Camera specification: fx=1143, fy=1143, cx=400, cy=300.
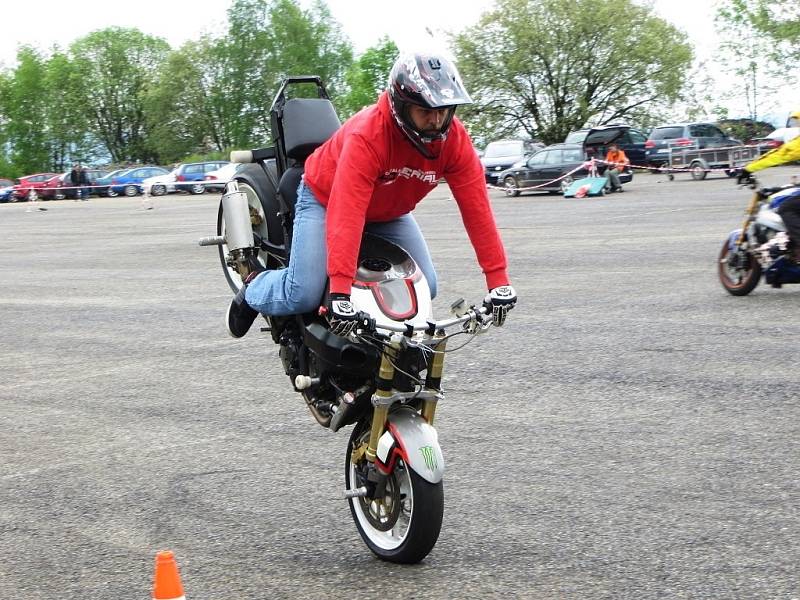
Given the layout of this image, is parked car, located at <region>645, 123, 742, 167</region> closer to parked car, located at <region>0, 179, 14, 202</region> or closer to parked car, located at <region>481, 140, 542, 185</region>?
parked car, located at <region>481, 140, 542, 185</region>

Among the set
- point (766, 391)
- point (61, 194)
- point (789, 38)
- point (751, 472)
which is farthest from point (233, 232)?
point (789, 38)

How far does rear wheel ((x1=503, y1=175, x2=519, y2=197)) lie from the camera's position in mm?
35031

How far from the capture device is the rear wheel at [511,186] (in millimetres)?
35031

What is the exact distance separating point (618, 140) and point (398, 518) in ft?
117

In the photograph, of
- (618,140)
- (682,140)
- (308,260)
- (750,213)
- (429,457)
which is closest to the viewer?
(429,457)

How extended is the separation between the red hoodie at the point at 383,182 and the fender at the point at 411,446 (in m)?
0.61

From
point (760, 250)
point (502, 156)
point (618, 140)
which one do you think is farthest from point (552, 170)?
point (760, 250)

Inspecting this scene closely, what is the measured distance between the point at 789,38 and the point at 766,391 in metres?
56.9

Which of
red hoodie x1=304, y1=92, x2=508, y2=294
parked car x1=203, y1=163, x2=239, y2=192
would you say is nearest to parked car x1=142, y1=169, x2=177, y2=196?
parked car x1=203, y1=163, x2=239, y2=192

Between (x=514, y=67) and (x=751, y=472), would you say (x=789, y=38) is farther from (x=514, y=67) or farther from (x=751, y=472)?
(x=751, y=472)

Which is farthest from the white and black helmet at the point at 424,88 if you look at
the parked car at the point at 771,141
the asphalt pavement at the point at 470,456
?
the parked car at the point at 771,141

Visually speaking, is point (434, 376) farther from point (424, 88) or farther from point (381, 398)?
point (424, 88)

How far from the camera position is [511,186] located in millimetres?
35500

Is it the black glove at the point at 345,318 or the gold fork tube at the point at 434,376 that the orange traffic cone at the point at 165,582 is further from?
the gold fork tube at the point at 434,376
